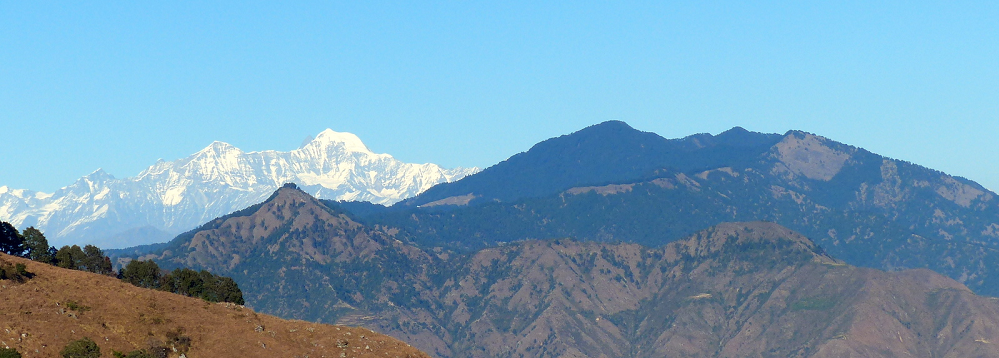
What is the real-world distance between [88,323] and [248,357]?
24.6 m

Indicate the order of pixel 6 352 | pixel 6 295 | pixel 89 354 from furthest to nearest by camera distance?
Result: pixel 6 295, pixel 89 354, pixel 6 352

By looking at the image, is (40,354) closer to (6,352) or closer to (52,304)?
(6,352)

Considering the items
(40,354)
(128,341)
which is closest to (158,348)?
(128,341)

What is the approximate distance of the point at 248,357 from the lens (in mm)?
199875

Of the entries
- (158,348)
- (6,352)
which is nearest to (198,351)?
(158,348)

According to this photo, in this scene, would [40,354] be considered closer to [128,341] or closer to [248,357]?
[128,341]

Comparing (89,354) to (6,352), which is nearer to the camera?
(6,352)

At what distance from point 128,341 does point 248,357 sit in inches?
718

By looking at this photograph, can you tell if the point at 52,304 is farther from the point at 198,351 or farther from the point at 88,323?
the point at 198,351

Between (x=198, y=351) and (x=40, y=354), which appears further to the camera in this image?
(x=198, y=351)

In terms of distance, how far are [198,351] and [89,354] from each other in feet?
64.8

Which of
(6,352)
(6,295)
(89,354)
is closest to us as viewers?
(6,352)

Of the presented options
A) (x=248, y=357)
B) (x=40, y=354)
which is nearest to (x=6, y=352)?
(x=40, y=354)

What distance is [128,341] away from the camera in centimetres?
19438
